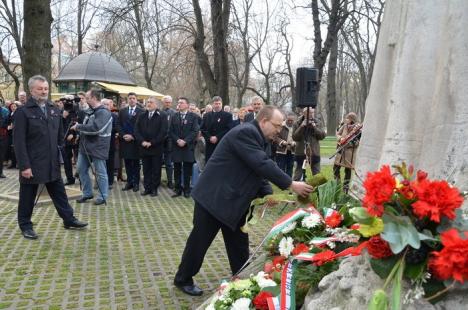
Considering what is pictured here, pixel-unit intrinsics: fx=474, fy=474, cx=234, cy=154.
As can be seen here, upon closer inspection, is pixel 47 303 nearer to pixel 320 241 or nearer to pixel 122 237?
pixel 122 237

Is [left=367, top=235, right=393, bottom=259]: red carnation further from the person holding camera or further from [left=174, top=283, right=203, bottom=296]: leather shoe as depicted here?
the person holding camera

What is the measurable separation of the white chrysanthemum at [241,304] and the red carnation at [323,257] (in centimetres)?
53

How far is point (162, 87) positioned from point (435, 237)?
45493mm

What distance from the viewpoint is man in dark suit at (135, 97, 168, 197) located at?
9.76 metres

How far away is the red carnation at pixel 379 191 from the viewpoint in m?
2.19

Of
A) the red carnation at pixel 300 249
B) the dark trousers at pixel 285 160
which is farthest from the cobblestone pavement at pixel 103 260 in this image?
the dark trousers at pixel 285 160

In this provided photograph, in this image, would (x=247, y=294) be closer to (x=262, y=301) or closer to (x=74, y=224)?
(x=262, y=301)

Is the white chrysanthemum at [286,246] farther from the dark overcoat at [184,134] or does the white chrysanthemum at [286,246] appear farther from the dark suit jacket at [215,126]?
the dark suit jacket at [215,126]

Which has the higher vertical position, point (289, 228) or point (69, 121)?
point (69, 121)

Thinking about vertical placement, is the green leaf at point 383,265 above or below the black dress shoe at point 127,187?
above

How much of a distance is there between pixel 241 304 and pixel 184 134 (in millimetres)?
6903

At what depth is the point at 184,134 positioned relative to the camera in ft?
32.1

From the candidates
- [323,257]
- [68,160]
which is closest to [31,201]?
[68,160]

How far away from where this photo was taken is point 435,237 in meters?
2.23
